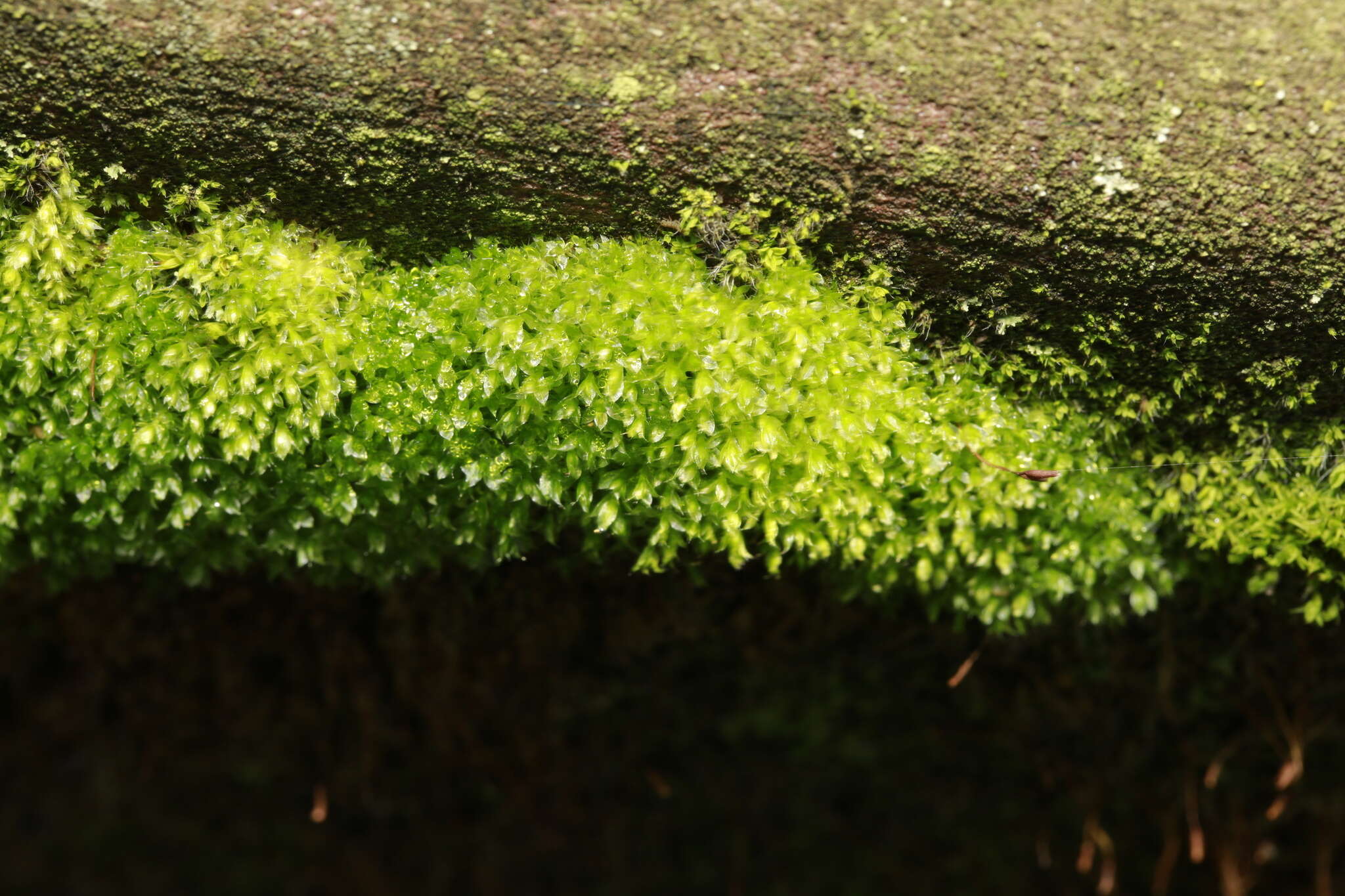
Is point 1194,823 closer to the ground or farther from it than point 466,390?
closer to the ground

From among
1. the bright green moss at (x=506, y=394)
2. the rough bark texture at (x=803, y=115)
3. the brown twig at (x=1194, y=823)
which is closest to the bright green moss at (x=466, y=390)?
the bright green moss at (x=506, y=394)

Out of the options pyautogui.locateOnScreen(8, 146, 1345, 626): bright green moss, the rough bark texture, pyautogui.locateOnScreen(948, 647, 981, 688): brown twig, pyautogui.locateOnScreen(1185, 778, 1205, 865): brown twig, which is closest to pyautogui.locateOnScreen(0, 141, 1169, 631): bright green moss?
pyautogui.locateOnScreen(8, 146, 1345, 626): bright green moss

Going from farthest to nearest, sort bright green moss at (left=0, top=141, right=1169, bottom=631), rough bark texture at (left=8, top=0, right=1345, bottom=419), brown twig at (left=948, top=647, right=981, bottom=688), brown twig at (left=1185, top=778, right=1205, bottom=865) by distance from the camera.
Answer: brown twig at (left=1185, top=778, right=1205, bottom=865) < brown twig at (left=948, top=647, right=981, bottom=688) < bright green moss at (left=0, top=141, right=1169, bottom=631) < rough bark texture at (left=8, top=0, right=1345, bottom=419)

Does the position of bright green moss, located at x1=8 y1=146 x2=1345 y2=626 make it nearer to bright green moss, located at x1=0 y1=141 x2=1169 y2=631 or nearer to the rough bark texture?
bright green moss, located at x1=0 y1=141 x2=1169 y2=631

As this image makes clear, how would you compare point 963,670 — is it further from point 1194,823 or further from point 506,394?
point 506,394

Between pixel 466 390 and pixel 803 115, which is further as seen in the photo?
pixel 466 390

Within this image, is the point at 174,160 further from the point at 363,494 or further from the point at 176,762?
the point at 176,762

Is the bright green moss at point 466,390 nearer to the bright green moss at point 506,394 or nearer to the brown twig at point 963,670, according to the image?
the bright green moss at point 506,394

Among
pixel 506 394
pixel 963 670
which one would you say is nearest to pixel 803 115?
pixel 506 394

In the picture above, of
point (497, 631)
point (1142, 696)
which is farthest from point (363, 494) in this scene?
point (1142, 696)
